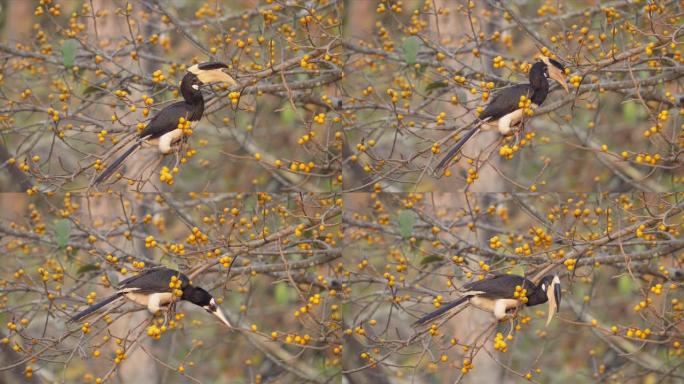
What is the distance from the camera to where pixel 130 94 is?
140 inches

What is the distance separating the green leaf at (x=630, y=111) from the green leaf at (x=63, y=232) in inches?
91.1

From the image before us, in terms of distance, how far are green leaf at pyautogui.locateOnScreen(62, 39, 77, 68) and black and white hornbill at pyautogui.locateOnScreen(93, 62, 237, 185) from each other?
491 mm

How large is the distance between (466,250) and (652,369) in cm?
89

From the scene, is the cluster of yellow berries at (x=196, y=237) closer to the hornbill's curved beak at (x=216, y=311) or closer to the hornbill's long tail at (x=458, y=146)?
the hornbill's curved beak at (x=216, y=311)

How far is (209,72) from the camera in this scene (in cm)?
347

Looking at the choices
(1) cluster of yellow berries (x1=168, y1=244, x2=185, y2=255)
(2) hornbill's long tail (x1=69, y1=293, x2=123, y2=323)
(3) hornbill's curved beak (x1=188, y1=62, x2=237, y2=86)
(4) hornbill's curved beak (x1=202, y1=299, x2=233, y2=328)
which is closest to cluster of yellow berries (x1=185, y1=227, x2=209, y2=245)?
(1) cluster of yellow berries (x1=168, y1=244, x2=185, y2=255)

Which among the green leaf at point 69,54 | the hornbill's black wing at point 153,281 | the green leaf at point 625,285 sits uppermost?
the green leaf at point 69,54

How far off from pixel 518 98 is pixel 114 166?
1.60 metres

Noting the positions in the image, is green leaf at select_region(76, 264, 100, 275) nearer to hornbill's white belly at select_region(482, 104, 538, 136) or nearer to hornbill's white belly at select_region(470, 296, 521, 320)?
hornbill's white belly at select_region(470, 296, 521, 320)

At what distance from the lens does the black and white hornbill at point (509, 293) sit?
3.36 meters

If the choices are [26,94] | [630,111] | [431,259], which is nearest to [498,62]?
[630,111]

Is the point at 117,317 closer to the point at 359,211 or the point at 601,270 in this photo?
the point at 359,211

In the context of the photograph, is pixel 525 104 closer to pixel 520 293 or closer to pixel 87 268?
pixel 520 293

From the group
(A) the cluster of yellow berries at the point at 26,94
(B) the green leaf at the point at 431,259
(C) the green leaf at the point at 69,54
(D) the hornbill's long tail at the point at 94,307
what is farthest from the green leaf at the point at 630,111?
(A) the cluster of yellow berries at the point at 26,94
